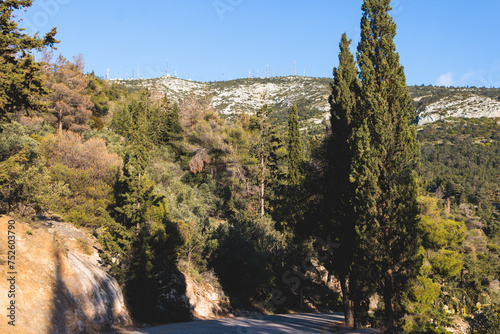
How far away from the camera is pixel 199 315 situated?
62.7ft

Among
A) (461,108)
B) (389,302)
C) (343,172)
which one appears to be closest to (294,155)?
(343,172)

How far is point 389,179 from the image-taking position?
44.3ft

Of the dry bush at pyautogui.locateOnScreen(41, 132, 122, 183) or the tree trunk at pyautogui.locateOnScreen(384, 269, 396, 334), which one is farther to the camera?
the dry bush at pyautogui.locateOnScreen(41, 132, 122, 183)

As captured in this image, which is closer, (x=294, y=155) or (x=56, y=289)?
(x=56, y=289)

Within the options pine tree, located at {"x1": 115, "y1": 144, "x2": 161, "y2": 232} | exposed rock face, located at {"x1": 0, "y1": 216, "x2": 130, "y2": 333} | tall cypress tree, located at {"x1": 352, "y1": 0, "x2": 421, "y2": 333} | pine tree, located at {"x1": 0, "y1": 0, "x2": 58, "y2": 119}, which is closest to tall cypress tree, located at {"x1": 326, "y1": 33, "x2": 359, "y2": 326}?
tall cypress tree, located at {"x1": 352, "y1": 0, "x2": 421, "y2": 333}

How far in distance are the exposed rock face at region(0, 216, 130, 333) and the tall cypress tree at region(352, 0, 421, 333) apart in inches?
414

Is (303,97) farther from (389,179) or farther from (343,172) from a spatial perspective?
(389,179)

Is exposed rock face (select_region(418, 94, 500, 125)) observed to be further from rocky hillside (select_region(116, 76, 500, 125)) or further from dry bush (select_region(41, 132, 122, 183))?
dry bush (select_region(41, 132, 122, 183))

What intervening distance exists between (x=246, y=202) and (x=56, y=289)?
27933mm

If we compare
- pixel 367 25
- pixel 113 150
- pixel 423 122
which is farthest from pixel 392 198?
pixel 423 122

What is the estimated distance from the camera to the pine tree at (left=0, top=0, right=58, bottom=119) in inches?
453

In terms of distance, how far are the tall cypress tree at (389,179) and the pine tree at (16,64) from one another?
12.3 metres

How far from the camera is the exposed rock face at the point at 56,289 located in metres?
10.6

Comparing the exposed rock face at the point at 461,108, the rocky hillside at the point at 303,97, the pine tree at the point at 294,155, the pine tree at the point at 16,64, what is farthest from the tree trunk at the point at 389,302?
the exposed rock face at the point at 461,108
